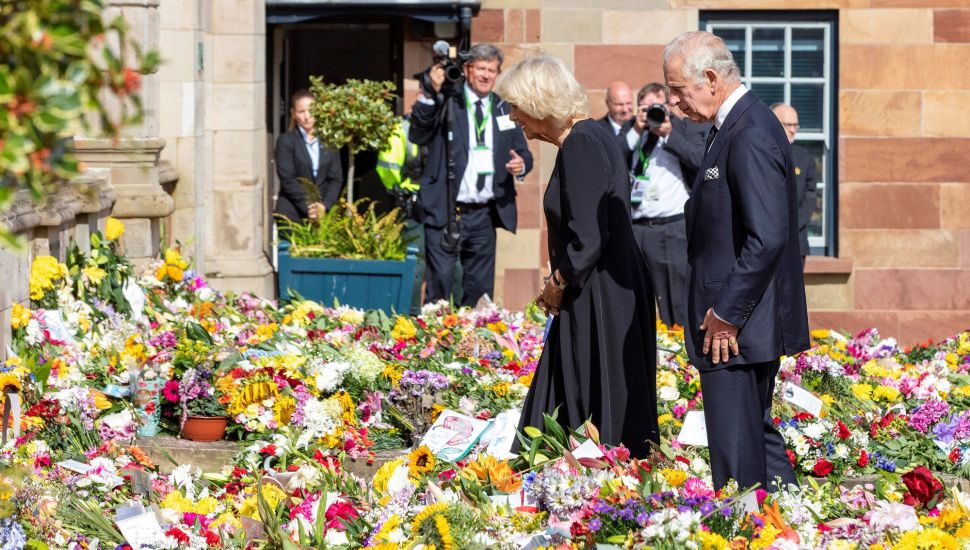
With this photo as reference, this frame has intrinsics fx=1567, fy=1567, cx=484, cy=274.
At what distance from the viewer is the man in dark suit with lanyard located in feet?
32.1

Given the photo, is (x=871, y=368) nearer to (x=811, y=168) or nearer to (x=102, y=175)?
(x=811, y=168)

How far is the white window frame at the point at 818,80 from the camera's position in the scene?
11617 millimetres

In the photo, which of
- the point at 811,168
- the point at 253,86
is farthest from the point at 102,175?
the point at 811,168

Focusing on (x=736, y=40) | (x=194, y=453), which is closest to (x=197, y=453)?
(x=194, y=453)

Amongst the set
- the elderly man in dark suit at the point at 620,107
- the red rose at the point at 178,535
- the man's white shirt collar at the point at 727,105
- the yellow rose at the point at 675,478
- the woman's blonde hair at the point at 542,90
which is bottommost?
the red rose at the point at 178,535

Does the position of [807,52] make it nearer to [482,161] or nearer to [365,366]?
[482,161]

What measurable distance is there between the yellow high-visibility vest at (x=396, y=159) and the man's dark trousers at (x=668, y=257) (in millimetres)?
1762

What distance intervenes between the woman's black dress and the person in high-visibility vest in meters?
4.85

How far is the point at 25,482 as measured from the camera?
15.2 ft

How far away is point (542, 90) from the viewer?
519cm

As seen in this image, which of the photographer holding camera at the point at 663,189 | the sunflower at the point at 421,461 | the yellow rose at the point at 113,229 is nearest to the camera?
the sunflower at the point at 421,461

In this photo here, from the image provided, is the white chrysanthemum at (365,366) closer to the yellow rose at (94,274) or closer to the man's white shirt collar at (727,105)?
the yellow rose at (94,274)

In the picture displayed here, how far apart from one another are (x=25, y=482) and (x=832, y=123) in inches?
326

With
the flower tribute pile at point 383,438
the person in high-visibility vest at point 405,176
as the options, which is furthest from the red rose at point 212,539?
the person in high-visibility vest at point 405,176
